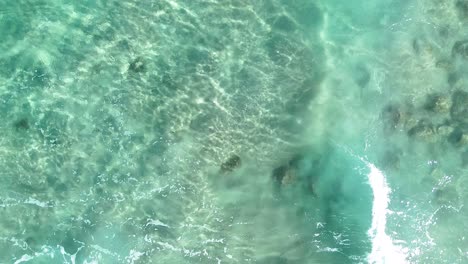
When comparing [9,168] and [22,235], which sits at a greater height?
[9,168]

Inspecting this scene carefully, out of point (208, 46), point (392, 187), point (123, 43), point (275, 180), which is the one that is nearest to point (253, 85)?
point (208, 46)

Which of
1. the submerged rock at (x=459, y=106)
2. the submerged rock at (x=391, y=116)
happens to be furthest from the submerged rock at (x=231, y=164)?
the submerged rock at (x=459, y=106)

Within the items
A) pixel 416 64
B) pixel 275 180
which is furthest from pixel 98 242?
pixel 416 64

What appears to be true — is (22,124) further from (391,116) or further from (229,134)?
(391,116)

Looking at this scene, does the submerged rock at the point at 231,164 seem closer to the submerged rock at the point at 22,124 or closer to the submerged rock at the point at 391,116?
the submerged rock at the point at 391,116

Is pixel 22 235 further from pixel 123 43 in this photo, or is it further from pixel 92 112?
pixel 123 43

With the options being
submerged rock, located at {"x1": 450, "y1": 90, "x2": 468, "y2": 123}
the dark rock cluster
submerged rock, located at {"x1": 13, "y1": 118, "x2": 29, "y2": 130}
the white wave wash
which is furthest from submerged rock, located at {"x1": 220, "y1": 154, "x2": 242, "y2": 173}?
submerged rock, located at {"x1": 450, "y1": 90, "x2": 468, "y2": 123}

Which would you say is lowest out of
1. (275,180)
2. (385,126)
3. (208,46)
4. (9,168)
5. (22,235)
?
(22,235)
